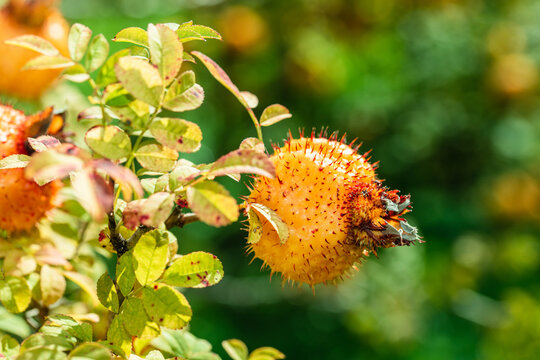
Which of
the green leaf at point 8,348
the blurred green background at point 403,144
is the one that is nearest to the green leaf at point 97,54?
the green leaf at point 8,348

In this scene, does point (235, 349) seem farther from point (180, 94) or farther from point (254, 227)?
point (180, 94)

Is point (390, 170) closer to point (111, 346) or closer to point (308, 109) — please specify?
point (308, 109)

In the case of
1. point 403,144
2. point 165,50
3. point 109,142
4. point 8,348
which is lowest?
point 8,348

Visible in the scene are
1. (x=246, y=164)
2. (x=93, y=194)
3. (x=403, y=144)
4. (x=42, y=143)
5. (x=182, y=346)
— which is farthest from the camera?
(x=403, y=144)

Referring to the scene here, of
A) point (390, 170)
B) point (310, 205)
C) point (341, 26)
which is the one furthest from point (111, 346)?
point (341, 26)

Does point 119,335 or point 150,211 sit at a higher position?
point 150,211

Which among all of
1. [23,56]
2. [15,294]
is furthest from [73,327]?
[23,56]

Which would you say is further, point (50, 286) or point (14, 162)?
point (50, 286)
